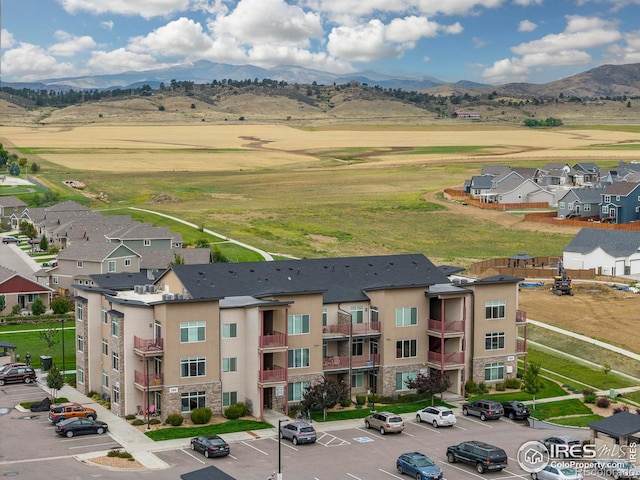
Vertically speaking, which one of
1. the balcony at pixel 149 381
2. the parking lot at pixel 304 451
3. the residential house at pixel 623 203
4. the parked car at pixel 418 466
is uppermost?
the residential house at pixel 623 203

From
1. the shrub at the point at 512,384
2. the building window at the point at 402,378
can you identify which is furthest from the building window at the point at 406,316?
the shrub at the point at 512,384

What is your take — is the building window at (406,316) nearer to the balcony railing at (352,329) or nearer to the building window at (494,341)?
the balcony railing at (352,329)

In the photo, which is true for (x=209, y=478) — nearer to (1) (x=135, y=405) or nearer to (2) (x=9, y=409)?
(1) (x=135, y=405)

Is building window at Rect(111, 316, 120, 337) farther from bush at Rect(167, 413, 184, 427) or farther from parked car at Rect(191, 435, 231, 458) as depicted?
parked car at Rect(191, 435, 231, 458)

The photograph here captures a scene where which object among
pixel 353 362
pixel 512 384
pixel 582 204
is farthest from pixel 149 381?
pixel 582 204

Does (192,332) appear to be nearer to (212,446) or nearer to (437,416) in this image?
(212,446)
